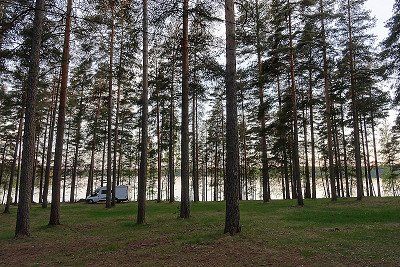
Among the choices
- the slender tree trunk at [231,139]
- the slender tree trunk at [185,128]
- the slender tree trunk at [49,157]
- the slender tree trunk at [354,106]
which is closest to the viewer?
the slender tree trunk at [231,139]

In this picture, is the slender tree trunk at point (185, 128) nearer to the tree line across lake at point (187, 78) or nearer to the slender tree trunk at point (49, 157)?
the tree line across lake at point (187, 78)

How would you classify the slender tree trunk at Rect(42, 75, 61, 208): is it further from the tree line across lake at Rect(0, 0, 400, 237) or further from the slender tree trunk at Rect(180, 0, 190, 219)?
the slender tree trunk at Rect(180, 0, 190, 219)

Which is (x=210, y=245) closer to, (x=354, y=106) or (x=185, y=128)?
(x=185, y=128)

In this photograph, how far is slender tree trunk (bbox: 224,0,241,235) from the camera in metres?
8.70

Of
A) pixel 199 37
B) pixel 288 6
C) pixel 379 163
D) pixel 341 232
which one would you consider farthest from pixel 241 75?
pixel 379 163

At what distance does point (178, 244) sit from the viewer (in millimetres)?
8453

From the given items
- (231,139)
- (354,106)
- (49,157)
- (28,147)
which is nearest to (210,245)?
(231,139)

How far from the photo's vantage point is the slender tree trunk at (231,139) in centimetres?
870

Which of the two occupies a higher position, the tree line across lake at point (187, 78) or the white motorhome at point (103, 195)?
the tree line across lake at point (187, 78)

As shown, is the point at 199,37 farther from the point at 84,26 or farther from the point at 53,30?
the point at 53,30

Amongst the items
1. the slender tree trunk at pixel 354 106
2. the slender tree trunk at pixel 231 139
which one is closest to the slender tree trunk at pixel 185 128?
the slender tree trunk at pixel 231 139

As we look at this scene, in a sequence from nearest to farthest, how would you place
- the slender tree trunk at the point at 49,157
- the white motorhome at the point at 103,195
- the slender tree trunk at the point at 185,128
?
the slender tree trunk at the point at 185,128, the slender tree trunk at the point at 49,157, the white motorhome at the point at 103,195

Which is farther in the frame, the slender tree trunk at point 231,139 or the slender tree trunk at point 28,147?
the slender tree trunk at point 28,147

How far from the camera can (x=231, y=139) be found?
→ 29.1ft
